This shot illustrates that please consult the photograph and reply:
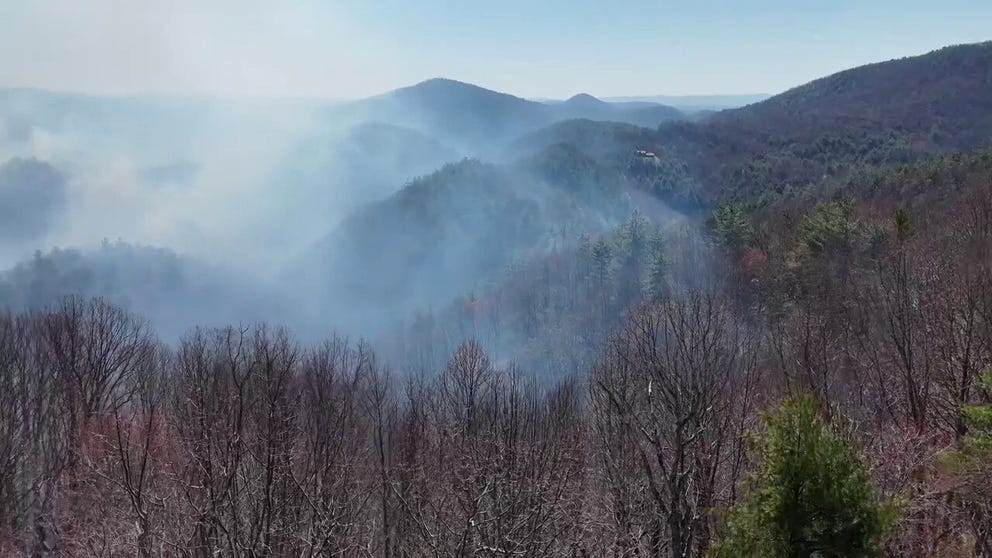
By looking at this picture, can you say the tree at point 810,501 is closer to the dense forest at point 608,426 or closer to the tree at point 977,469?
the dense forest at point 608,426

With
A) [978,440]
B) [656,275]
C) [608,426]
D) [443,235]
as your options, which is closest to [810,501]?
[978,440]

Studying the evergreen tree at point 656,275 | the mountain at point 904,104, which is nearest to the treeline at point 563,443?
the evergreen tree at point 656,275

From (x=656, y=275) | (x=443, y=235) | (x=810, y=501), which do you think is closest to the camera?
(x=810, y=501)

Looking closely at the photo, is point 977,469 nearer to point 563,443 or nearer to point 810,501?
point 810,501

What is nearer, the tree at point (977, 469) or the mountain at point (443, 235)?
the tree at point (977, 469)

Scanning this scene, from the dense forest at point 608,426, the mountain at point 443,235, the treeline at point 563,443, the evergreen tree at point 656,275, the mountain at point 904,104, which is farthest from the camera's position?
the mountain at point 904,104

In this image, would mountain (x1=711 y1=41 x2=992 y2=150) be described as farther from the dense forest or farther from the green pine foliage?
the green pine foliage

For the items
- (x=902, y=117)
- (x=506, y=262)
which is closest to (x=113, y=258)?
(x=506, y=262)

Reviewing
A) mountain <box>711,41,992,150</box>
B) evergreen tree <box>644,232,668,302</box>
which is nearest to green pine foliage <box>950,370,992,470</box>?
evergreen tree <box>644,232,668,302</box>
